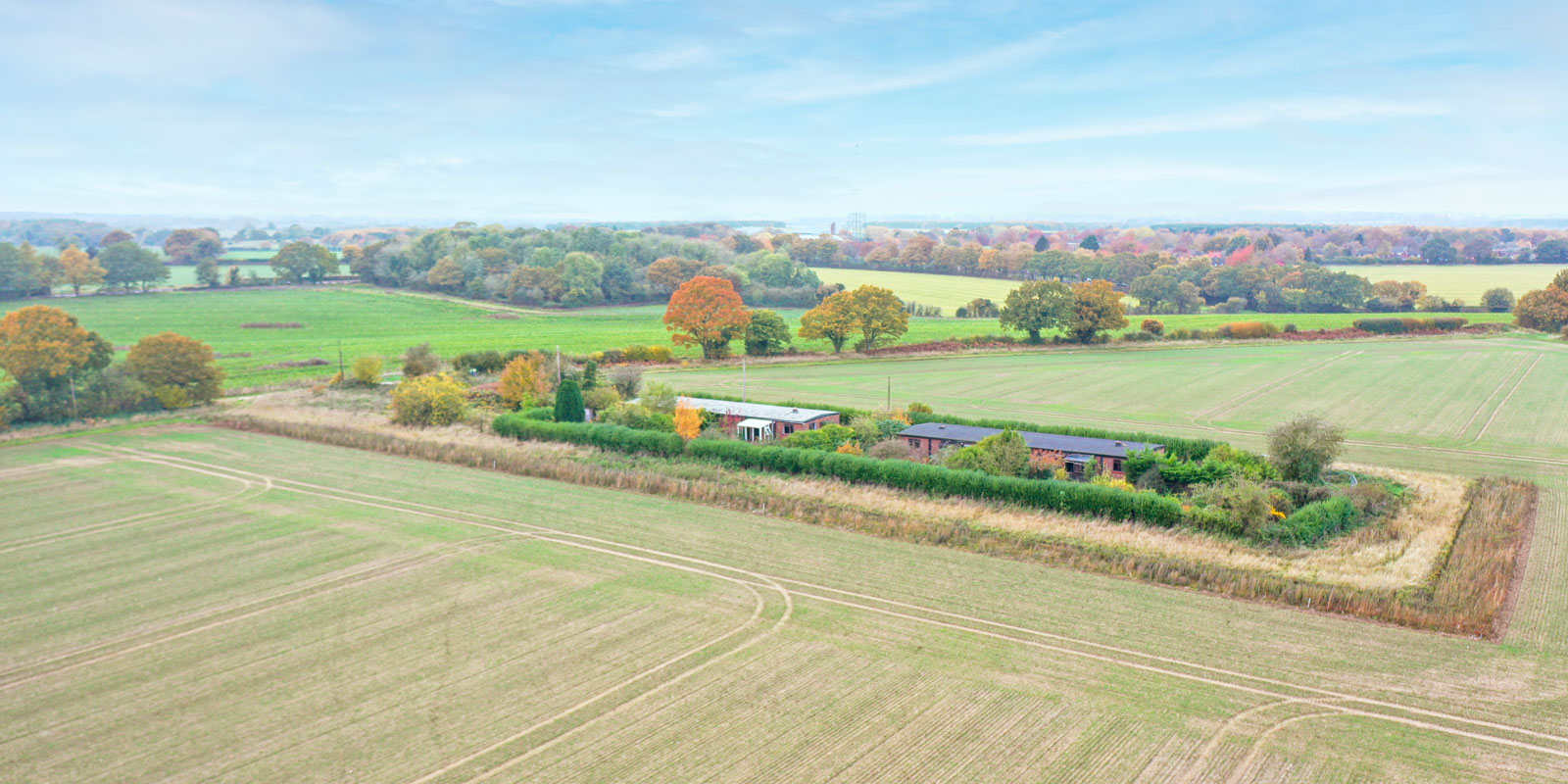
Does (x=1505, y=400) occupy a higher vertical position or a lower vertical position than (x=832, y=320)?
lower

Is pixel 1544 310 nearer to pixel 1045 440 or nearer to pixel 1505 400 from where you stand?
pixel 1505 400

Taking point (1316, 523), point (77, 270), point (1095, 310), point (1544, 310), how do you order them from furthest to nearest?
1. point (77, 270)
2. point (1544, 310)
3. point (1095, 310)
4. point (1316, 523)

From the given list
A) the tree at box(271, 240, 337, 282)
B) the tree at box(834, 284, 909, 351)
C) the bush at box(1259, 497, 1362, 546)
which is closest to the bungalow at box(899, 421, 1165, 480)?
the bush at box(1259, 497, 1362, 546)

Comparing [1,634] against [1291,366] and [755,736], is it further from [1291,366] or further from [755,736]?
[1291,366]

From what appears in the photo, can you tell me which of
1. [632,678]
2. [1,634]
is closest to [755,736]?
[632,678]

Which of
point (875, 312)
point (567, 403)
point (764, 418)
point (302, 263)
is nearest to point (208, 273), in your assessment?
point (302, 263)

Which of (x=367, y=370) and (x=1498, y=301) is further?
(x=1498, y=301)
